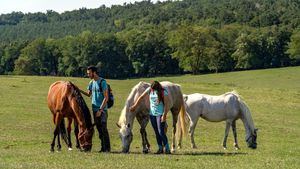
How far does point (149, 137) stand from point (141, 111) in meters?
6.77

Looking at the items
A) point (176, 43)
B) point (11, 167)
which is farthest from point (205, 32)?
point (11, 167)

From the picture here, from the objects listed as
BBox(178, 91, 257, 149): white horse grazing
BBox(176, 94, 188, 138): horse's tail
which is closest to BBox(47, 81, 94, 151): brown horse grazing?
BBox(176, 94, 188, 138): horse's tail

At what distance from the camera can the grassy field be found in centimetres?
1134

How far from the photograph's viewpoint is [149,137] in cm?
2152

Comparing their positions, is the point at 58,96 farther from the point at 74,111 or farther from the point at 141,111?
the point at 141,111

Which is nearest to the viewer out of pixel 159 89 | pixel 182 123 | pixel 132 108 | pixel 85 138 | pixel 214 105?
pixel 85 138

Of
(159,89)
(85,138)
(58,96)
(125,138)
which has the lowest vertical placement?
(125,138)

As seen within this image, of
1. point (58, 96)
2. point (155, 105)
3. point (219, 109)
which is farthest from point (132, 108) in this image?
point (219, 109)

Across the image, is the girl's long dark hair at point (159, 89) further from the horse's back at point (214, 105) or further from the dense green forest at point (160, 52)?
the dense green forest at point (160, 52)

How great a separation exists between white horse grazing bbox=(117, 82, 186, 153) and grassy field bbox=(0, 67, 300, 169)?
510mm

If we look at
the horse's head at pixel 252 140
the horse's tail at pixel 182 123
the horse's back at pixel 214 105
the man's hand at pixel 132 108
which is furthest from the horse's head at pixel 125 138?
the horse's head at pixel 252 140

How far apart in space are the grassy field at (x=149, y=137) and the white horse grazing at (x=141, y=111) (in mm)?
510

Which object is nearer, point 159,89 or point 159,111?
point 159,89

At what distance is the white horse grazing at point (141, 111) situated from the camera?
14.2 m
